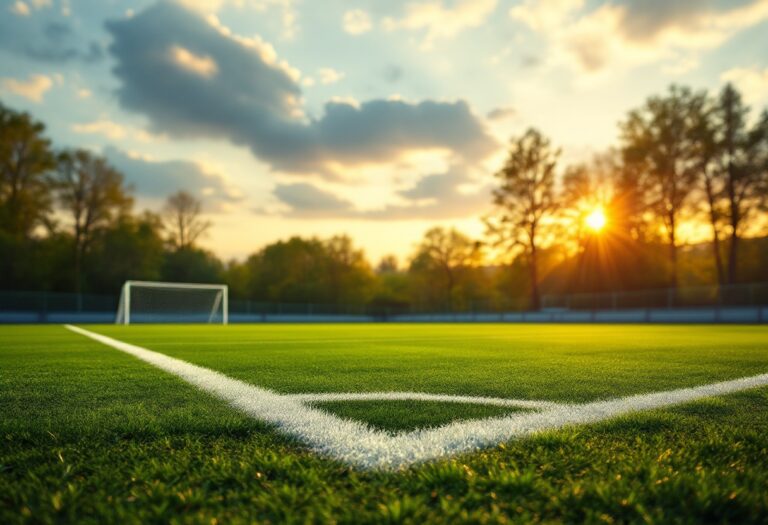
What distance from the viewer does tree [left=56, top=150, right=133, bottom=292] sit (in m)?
36.6

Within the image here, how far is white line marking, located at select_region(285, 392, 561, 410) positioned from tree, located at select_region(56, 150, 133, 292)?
41010 mm

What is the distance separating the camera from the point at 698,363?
4930 millimetres

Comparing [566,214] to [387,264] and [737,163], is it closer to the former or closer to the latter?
[737,163]

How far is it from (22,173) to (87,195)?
13.9 ft

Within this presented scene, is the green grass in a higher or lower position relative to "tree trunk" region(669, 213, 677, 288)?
lower

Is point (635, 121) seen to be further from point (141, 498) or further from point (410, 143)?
point (141, 498)

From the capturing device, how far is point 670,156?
31.9 m

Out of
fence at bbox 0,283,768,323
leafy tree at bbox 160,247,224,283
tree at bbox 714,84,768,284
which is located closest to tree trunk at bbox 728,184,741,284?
tree at bbox 714,84,768,284

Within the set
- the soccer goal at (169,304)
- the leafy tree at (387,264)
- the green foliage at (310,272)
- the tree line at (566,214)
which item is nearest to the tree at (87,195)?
the tree line at (566,214)

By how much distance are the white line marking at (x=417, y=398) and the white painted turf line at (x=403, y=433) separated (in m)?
0.08

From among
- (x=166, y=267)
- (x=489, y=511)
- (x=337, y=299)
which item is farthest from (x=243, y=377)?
(x=337, y=299)

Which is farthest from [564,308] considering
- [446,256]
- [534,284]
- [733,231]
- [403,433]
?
[403,433]

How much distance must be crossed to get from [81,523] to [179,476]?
36 cm

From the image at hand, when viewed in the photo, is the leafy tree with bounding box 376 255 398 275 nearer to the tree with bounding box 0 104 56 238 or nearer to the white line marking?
the tree with bounding box 0 104 56 238
